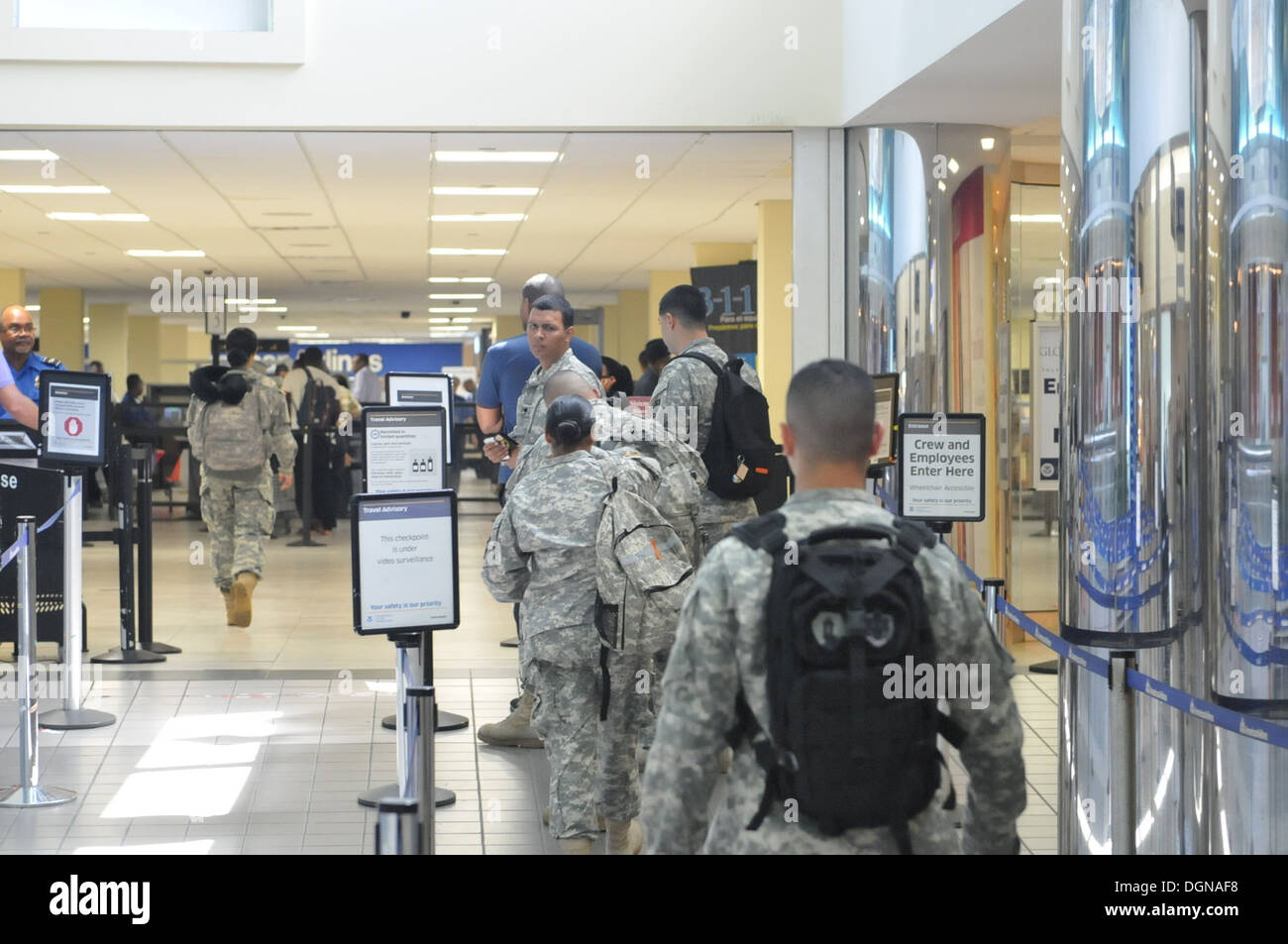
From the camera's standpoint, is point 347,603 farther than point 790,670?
Yes

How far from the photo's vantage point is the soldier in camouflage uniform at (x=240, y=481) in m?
9.11

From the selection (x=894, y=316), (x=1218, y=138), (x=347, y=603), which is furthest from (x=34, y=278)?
(x=1218, y=138)

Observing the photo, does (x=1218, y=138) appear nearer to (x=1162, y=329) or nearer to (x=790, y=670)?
(x=1162, y=329)

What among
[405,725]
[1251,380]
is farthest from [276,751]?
[1251,380]

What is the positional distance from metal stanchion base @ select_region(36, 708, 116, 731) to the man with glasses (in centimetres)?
171

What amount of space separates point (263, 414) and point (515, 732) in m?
3.57

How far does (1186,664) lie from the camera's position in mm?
4156

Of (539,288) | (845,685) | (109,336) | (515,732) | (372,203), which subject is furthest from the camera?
(109,336)

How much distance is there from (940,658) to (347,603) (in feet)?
28.1

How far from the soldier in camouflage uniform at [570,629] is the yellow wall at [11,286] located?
16.3m

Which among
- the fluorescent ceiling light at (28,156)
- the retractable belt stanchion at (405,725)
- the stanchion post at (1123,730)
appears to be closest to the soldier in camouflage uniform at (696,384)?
the retractable belt stanchion at (405,725)

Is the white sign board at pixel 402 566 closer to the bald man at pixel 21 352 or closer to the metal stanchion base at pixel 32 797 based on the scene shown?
the metal stanchion base at pixel 32 797

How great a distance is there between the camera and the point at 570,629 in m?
4.38

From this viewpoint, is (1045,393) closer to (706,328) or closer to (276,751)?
(706,328)
